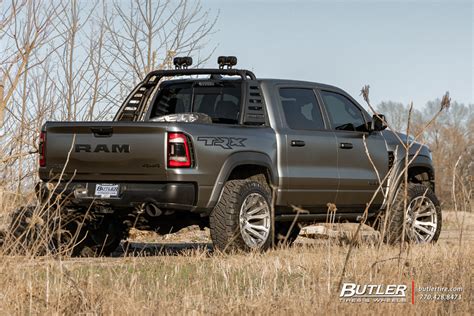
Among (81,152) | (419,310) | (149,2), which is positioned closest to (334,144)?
(81,152)

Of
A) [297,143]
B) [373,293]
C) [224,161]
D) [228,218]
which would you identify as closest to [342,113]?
[297,143]

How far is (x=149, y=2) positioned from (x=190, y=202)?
8835mm

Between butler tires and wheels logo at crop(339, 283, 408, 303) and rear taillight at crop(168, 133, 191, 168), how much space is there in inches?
131

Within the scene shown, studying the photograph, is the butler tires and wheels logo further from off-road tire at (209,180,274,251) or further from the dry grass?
off-road tire at (209,180,274,251)

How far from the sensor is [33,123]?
13320mm

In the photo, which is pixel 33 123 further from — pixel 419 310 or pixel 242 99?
pixel 419 310

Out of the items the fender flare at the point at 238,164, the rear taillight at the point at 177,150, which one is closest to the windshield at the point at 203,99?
the fender flare at the point at 238,164

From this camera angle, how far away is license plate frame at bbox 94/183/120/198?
9.77 m

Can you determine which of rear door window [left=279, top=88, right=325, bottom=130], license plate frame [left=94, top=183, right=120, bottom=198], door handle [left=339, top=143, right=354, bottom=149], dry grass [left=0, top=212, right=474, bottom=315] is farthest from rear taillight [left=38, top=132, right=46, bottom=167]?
door handle [left=339, top=143, right=354, bottom=149]

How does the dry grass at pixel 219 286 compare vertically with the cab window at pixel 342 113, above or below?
below

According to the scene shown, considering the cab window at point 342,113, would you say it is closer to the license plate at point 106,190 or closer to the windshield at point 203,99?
the windshield at point 203,99

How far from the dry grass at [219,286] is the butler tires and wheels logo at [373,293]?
7cm

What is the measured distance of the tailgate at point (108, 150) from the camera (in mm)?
9523

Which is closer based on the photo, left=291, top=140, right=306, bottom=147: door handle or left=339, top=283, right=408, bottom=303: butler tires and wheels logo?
left=339, top=283, right=408, bottom=303: butler tires and wheels logo
